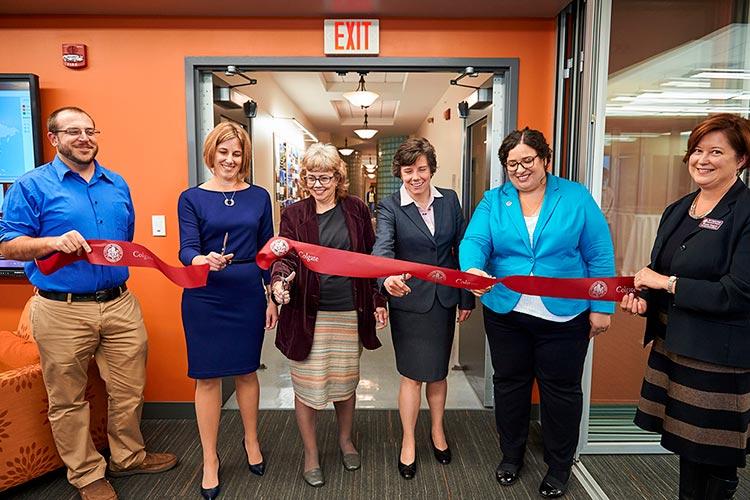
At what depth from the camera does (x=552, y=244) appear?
205cm

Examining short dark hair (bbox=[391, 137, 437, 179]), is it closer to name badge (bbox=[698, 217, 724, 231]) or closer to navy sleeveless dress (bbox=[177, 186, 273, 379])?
navy sleeveless dress (bbox=[177, 186, 273, 379])

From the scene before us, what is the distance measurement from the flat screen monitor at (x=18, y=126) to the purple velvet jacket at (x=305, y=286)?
1.80 meters

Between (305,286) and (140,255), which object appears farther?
(305,286)

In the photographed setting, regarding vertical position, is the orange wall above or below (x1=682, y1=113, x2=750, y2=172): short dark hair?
above

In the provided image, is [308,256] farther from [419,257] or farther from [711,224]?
[711,224]

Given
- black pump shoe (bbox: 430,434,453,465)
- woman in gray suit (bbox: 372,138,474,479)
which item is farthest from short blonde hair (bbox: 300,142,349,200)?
black pump shoe (bbox: 430,434,453,465)

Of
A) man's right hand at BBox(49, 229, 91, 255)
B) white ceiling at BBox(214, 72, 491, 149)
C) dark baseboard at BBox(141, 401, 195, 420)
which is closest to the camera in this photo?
man's right hand at BBox(49, 229, 91, 255)

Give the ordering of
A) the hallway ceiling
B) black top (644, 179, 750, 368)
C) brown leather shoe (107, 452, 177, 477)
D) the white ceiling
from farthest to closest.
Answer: the white ceiling
the hallway ceiling
brown leather shoe (107, 452, 177, 477)
black top (644, 179, 750, 368)

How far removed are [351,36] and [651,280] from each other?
215cm

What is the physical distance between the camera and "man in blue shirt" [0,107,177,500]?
6.61 feet

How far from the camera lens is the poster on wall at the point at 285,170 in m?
6.06

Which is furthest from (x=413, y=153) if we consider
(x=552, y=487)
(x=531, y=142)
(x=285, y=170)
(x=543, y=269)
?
(x=285, y=170)

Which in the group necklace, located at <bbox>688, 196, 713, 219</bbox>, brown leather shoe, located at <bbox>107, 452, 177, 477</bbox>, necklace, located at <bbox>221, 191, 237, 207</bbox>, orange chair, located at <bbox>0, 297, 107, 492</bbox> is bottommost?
brown leather shoe, located at <bbox>107, 452, 177, 477</bbox>

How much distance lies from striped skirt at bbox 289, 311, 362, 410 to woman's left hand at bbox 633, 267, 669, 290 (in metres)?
1.23
